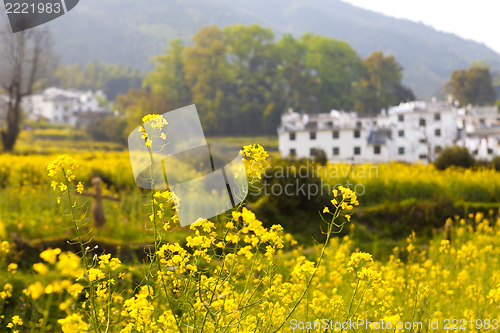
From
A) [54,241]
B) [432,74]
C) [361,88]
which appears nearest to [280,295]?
[54,241]

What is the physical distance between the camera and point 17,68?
22453mm

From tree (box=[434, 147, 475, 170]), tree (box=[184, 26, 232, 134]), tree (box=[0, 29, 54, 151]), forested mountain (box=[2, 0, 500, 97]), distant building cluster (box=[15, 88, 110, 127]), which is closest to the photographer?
tree (box=[434, 147, 475, 170])

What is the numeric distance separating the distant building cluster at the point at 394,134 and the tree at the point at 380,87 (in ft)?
40.0

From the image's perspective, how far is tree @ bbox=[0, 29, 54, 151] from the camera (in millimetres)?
20766

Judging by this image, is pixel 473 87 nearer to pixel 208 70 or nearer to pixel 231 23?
pixel 208 70

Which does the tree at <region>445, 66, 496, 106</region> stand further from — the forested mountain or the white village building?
the white village building

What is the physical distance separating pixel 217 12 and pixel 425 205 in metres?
125

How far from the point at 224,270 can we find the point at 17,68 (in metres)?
23.3

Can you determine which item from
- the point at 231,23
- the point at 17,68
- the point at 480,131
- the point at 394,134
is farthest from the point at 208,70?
the point at 231,23

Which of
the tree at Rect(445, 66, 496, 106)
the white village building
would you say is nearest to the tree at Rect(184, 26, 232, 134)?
the white village building

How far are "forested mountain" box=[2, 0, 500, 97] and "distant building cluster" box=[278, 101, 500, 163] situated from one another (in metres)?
44.3

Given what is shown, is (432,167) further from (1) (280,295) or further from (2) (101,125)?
(2) (101,125)

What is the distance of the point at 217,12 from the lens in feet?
417

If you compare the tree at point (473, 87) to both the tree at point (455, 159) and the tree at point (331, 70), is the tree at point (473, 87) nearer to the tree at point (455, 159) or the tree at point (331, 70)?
Answer: the tree at point (331, 70)
